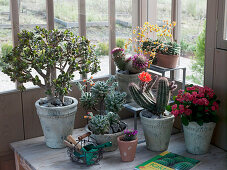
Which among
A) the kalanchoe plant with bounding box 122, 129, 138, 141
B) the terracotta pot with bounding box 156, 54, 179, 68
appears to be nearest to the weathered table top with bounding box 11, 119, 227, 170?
the kalanchoe plant with bounding box 122, 129, 138, 141

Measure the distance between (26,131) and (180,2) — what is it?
1368mm

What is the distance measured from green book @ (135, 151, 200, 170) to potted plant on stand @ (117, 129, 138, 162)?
9 centimetres

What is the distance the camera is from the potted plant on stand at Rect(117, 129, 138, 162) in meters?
2.05

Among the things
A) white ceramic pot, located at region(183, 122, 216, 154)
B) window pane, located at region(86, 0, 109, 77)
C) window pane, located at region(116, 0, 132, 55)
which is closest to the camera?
white ceramic pot, located at region(183, 122, 216, 154)

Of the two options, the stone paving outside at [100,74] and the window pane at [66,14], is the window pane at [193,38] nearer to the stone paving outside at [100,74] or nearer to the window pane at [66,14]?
the stone paving outside at [100,74]

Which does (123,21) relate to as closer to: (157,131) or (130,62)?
(130,62)

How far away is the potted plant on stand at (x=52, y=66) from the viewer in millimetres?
2113

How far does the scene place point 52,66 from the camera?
83.7 inches

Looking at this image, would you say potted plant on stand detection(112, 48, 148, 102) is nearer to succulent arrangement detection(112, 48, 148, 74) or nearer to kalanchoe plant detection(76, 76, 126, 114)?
succulent arrangement detection(112, 48, 148, 74)

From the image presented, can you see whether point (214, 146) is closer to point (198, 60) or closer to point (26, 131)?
point (198, 60)

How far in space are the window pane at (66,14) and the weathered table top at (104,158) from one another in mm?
809

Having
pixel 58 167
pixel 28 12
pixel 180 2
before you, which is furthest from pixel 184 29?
pixel 58 167

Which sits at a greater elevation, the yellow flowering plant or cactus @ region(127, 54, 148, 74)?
the yellow flowering plant

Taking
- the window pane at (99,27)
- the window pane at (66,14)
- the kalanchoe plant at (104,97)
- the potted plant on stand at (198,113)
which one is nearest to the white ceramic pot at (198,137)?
the potted plant on stand at (198,113)
